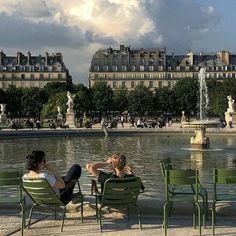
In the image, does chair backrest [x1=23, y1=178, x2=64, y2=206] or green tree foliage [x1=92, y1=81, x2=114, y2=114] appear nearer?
chair backrest [x1=23, y1=178, x2=64, y2=206]

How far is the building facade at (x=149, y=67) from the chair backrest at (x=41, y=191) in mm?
140691

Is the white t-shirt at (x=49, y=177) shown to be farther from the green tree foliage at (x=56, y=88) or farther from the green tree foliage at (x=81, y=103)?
the green tree foliage at (x=56, y=88)

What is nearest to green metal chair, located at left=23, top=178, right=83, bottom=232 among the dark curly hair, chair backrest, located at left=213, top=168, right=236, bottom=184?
the dark curly hair

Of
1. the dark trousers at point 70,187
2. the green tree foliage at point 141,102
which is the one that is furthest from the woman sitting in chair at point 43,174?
the green tree foliage at point 141,102

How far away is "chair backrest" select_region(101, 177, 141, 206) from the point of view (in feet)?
30.0

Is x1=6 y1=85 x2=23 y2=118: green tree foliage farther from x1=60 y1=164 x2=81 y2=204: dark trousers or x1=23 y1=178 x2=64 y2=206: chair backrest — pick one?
Result: x1=23 y1=178 x2=64 y2=206: chair backrest

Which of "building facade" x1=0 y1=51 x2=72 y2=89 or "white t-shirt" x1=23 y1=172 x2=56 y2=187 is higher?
"building facade" x1=0 y1=51 x2=72 y2=89

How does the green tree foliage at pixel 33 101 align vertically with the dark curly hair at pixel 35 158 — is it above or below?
above

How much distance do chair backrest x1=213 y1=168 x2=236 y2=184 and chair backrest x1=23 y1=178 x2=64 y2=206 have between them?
251 centimetres

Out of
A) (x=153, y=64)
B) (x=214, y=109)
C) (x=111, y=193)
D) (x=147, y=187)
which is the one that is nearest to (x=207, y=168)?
(x=147, y=187)

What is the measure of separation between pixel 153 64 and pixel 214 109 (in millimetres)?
A: 63919

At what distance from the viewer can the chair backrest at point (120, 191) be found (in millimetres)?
9133

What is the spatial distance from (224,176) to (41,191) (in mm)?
2919

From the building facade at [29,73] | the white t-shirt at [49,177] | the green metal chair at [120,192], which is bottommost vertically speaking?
the green metal chair at [120,192]
